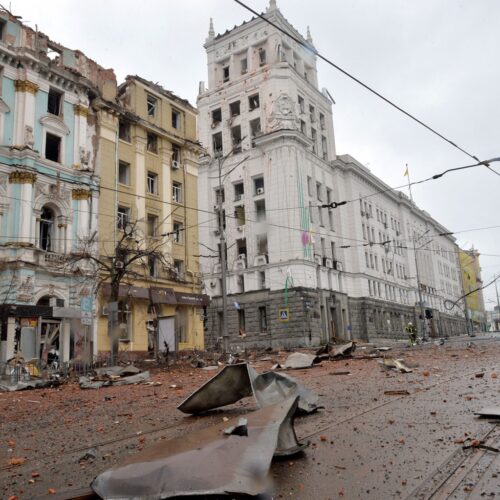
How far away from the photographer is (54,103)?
25.7 meters

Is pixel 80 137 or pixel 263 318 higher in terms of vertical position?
pixel 80 137

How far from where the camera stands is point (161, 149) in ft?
103

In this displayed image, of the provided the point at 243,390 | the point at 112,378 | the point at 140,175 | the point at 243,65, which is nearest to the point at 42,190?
the point at 140,175

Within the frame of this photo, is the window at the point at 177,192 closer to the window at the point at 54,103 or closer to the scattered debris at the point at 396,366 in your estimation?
the window at the point at 54,103

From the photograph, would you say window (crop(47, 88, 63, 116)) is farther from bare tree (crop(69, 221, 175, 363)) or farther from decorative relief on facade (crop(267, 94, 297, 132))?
decorative relief on facade (crop(267, 94, 297, 132))

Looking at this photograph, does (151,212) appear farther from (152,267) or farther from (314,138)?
(314,138)

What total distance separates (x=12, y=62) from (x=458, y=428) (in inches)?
981

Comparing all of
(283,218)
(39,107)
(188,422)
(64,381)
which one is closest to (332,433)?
(188,422)

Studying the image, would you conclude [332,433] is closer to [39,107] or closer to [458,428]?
[458,428]

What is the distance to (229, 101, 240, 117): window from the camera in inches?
2019

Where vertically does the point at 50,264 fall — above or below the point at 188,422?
above

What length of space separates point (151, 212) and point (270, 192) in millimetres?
18168

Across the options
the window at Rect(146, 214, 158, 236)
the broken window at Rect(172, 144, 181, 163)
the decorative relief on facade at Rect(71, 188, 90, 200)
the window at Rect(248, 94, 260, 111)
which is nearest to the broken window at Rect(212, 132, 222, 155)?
the window at Rect(248, 94, 260, 111)

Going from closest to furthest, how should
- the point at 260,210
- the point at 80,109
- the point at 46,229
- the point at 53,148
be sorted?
the point at 46,229, the point at 53,148, the point at 80,109, the point at 260,210
